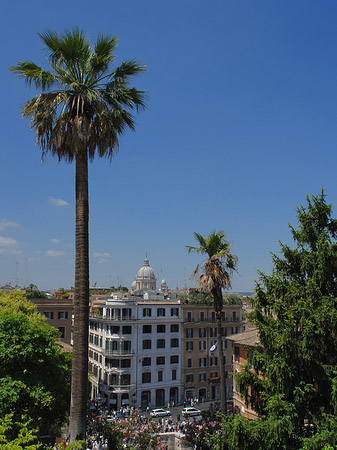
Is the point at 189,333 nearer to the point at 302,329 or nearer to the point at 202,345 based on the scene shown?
the point at 202,345

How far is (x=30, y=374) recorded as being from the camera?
19391 millimetres

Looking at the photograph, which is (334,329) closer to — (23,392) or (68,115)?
(68,115)

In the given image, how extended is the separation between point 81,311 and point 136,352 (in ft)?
136

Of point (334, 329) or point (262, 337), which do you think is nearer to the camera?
point (334, 329)

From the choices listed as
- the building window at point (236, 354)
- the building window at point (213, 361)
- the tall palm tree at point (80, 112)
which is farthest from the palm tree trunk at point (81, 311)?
the building window at point (213, 361)

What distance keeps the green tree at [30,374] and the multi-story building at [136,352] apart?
101 ft

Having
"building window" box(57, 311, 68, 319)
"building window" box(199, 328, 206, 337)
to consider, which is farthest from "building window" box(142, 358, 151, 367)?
"building window" box(57, 311, 68, 319)

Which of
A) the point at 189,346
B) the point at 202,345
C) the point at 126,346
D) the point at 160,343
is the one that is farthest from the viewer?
the point at 202,345

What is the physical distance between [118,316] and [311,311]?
40415 millimetres

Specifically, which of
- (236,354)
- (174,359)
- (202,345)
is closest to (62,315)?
(174,359)

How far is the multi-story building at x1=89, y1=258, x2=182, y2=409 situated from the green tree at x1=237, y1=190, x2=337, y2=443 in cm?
3671

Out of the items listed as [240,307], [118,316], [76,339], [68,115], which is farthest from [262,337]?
[240,307]

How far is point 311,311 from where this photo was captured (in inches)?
587

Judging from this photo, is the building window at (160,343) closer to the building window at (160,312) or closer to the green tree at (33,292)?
the building window at (160,312)
